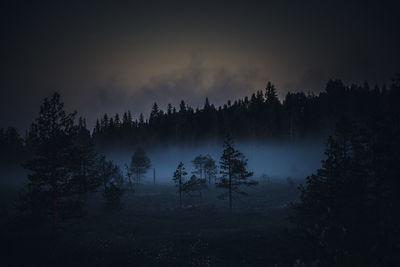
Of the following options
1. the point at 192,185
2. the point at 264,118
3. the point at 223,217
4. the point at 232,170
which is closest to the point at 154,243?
the point at 223,217

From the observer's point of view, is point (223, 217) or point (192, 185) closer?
point (223, 217)

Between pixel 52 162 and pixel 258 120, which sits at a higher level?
pixel 258 120

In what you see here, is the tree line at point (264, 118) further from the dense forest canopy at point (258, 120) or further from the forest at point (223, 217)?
the forest at point (223, 217)

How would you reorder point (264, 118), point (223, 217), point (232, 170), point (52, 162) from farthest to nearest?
1. point (264, 118)
2. point (232, 170)
3. point (223, 217)
4. point (52, 162)

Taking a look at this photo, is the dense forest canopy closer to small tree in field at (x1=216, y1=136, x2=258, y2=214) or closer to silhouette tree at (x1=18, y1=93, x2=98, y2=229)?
small tree in field at (x1=216, y1=136, x2=258, y2=214)

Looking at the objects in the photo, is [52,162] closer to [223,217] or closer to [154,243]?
[154,243]

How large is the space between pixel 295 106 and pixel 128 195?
6358cm

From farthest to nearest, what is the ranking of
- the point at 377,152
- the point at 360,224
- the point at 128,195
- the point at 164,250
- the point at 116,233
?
the point at 128,195
the point at 116,233
the point at 164,250
the point at 377,152
the point at 360,224

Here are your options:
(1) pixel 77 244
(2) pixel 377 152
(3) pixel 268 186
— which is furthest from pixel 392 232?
(3) pixel 268 186

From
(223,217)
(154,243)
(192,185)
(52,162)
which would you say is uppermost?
(52,162)

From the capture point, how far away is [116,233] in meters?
21.8

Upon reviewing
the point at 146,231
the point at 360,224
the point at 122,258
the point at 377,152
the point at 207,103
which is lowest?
the point at 146,231

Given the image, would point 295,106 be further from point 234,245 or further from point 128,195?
point 234,245

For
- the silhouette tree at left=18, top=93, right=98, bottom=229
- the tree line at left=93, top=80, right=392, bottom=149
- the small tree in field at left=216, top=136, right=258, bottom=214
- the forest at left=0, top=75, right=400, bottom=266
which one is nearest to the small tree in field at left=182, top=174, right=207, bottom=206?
the forest at left=0, top=75, right=400, bottom=266
